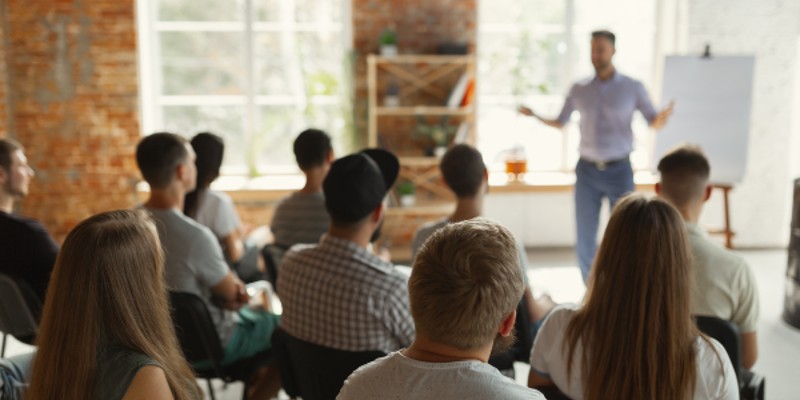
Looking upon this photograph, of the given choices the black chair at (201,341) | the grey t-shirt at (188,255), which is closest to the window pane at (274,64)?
the grey t-shirt at (188,255)

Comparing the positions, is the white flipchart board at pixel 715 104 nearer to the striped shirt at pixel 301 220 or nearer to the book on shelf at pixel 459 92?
the book on shelf at pixel 459 92

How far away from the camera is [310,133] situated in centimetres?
405

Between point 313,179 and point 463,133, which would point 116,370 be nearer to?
point 313,179

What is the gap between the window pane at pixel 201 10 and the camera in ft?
23.4

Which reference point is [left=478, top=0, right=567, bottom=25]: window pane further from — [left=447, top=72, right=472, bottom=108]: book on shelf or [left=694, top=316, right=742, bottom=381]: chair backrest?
[left=694, top=316, right=742, bottom=381]: chair backrest

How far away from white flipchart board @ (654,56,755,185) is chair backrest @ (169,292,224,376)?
459 centimetres

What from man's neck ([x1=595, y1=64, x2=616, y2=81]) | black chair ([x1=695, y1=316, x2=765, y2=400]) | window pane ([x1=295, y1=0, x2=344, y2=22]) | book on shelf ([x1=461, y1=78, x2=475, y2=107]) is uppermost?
window pane ([x1=295, y1=0, x2=344, y2=22])

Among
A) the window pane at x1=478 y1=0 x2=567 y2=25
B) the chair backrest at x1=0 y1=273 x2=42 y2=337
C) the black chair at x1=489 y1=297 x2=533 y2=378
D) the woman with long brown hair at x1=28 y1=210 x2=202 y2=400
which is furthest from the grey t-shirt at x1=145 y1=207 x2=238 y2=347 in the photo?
the window pane at x1=478 y1=0 x2=567 y2=25

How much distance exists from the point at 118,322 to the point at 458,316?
80 cm

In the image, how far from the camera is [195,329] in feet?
9.46

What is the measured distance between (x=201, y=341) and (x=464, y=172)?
1.24 meters

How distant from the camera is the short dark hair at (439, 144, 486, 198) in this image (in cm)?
331

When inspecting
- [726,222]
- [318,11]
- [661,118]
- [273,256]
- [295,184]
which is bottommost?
[726,222]

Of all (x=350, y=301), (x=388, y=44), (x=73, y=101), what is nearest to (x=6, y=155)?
(x=350, y=301)
